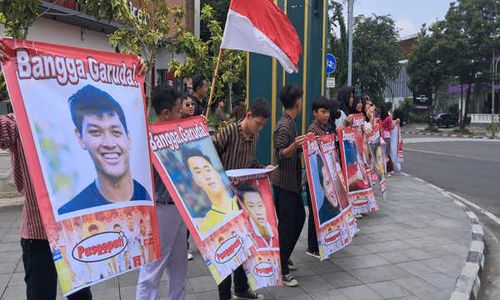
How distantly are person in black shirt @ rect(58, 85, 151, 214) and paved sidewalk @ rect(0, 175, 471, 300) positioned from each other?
6.14 feet

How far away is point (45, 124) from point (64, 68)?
344 millimetres

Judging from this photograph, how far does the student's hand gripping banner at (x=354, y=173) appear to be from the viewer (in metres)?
5.39

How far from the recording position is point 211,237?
311cm

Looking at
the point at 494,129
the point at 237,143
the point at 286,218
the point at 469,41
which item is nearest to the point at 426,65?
the point at 469,41

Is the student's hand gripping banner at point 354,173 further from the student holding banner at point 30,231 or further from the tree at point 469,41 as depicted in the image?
the tree at point 469,41

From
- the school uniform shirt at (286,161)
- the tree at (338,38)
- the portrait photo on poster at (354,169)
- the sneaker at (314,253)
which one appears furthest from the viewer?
the tree at (338,38)

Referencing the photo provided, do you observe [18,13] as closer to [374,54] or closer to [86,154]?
[86,154]

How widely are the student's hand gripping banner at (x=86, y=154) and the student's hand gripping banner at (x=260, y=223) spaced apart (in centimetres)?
103

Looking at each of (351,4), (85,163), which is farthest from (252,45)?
(351,4)

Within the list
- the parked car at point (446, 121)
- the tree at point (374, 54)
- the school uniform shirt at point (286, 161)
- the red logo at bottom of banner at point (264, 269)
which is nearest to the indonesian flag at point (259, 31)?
the school uniform shirt at point (286, 161)

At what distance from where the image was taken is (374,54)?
92.3ft

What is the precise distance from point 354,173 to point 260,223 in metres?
2.41

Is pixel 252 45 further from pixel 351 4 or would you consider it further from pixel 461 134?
pixel 461 134

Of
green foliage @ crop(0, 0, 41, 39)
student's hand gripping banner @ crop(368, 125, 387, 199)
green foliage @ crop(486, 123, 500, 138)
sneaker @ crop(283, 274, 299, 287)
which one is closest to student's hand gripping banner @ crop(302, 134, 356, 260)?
sneaker @ crop(283, 274, 299, 287)
